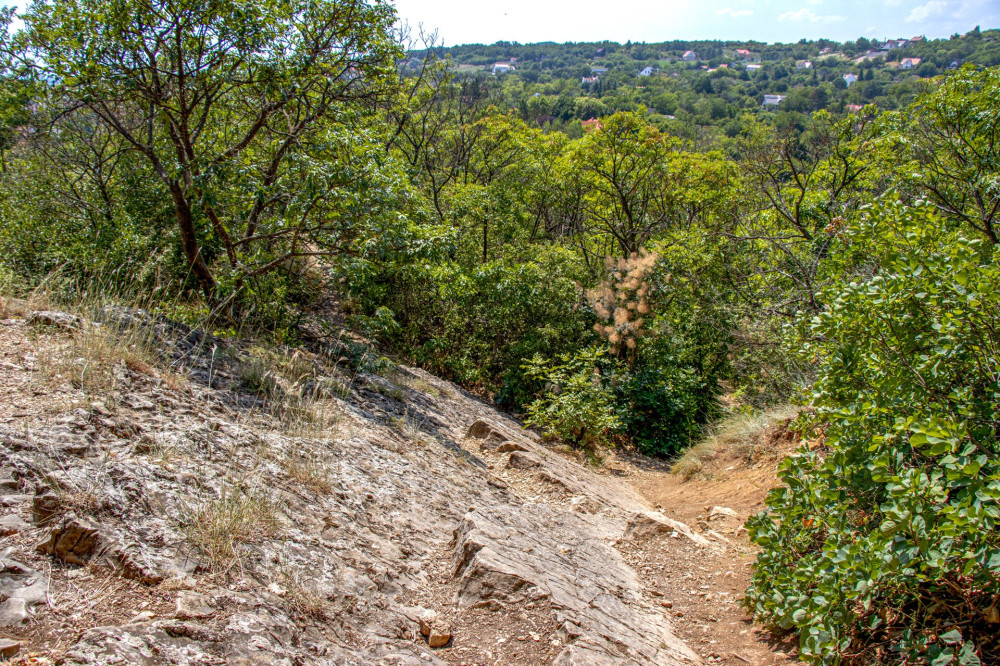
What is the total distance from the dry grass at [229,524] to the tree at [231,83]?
12.4ft

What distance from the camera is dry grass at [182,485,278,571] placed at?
2473mm

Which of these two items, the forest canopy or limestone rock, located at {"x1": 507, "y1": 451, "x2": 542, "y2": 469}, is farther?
limestone rock, located at {"x1": 507, "y1": 451, "x2": 542, "y2": 469}

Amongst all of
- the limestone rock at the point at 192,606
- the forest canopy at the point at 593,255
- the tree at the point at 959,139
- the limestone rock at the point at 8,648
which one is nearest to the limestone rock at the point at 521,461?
the forest canopy at the point at 593,255

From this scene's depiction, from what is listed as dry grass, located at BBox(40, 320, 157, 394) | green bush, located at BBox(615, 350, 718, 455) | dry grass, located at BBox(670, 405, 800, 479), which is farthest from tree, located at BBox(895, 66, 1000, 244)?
dry grass, located at BBox(40, 320, 157, 394)

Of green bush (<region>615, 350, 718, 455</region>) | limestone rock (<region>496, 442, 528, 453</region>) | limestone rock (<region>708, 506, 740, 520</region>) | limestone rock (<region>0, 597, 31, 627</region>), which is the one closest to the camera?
limestone rock (<region>0, 597, 31, 627</region>)

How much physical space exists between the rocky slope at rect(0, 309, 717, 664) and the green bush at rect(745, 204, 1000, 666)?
0.89 m

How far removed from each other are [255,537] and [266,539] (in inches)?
2.2

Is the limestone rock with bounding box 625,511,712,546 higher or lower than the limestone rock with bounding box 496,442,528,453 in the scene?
lower

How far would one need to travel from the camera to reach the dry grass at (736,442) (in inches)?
302

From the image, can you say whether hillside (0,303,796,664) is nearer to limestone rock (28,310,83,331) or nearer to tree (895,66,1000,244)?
limestone rock (28,310,83,331)

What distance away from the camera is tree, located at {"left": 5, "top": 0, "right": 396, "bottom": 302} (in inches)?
237

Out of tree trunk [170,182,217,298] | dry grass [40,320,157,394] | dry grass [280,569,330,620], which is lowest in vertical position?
dry grass [280,569,330,620]

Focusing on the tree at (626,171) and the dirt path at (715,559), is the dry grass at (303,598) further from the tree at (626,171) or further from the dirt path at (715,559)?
the tree at (626,171)

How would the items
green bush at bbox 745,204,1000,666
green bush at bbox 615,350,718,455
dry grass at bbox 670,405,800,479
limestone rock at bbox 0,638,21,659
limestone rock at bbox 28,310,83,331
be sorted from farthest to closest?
1. green bush at bbox 615,350,718,455
2. dry grass at bbox 670,405,800,479
3. limestone rock at bbox 28,310,83,331
4. green bush at bbox 745,204,1000,666
5. limestone rock at bbox 0,638,21,659
